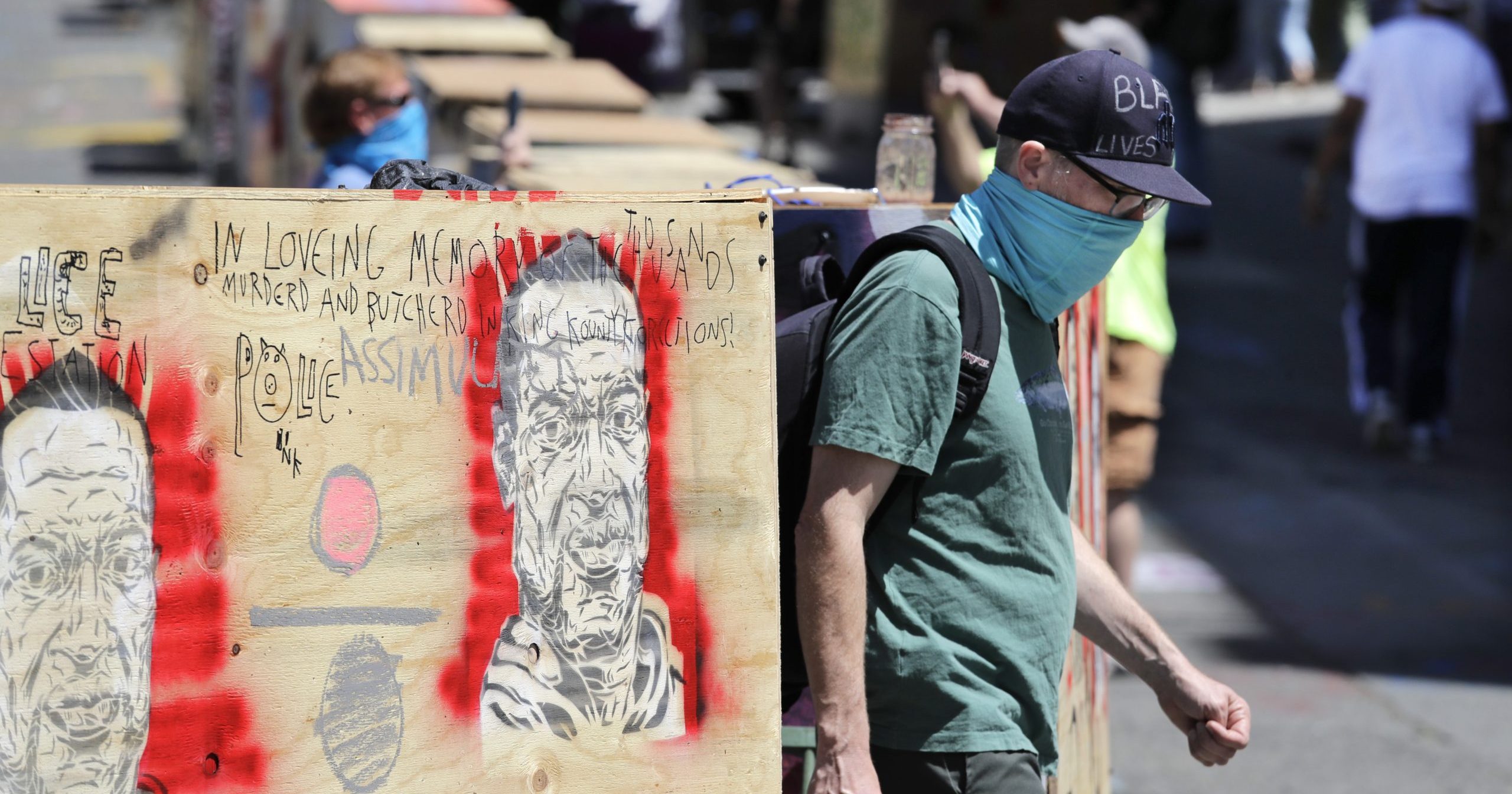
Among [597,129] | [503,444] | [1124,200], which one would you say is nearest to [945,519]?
[1124,200]

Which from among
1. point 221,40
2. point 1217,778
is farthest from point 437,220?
point 221,40

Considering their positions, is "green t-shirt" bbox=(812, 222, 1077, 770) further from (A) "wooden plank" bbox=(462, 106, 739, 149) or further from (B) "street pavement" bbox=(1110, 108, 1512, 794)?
(A) "wooden plank" bbox=(462, 106, 739, 149)

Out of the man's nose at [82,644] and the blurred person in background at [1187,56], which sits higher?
the blurred person in background at [1187,56]

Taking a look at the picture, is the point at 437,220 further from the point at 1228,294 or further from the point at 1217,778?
the point at 1228,294

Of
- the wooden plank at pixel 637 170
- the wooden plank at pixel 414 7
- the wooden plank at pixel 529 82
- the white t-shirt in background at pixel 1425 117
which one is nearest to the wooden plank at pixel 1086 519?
the wooden plank at pixel 637 170

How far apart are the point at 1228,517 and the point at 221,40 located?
27.3ft

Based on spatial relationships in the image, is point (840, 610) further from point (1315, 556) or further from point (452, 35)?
point (452, 35)

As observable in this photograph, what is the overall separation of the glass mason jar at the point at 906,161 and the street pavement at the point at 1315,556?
2.22 meters

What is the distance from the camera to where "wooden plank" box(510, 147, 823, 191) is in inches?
171

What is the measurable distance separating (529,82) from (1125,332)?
3.15 m

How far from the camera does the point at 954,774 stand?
8.09ft

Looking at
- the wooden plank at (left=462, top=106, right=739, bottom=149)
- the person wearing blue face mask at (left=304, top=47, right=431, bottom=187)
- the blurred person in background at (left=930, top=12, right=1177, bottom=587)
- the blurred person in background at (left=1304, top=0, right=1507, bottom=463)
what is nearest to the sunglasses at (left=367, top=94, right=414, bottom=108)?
the person wearing blue face mask at (left=304, top=47, right=431, bottom=187)

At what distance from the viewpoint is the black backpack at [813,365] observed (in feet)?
7.91

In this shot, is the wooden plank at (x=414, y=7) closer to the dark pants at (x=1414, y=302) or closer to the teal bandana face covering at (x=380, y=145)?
the teal bandana face covering at (x=380, y=145)
